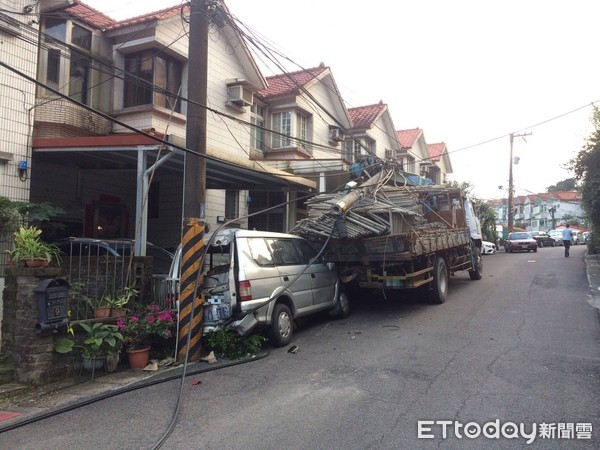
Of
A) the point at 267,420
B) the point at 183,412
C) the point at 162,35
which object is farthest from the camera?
the point at 162,35

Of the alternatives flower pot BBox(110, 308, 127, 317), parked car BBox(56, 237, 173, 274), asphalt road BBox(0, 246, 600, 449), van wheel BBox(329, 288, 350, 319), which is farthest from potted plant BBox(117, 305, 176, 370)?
van wheel BBox(329, 288, 350, 319)

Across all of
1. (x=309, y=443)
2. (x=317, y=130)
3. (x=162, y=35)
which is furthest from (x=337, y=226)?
(x=317, y=130)

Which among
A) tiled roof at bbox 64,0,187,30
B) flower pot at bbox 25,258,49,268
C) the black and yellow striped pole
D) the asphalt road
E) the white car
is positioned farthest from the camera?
the white car

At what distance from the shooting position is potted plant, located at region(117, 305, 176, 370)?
6.68m

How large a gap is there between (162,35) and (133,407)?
964 cm

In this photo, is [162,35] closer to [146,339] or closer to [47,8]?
[47,8]

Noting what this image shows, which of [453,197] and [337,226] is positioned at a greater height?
[453,197]

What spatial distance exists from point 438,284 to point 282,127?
8.81 metres

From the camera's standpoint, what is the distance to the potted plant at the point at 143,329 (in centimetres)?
668

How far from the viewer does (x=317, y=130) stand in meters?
18.3

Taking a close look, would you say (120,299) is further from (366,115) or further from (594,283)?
(366,115)

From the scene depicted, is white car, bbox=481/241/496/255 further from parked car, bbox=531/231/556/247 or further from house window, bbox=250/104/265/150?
house window, bbox=250/104/265/150

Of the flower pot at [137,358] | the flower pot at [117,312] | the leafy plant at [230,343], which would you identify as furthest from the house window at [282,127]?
the flower pot at [137,358]

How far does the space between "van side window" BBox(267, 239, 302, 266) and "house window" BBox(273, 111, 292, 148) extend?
27.9ft
